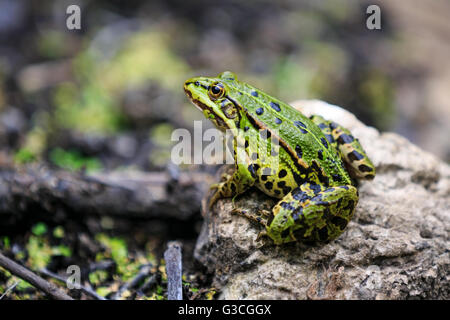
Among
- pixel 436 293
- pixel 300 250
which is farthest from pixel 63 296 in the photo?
pixel 436 293

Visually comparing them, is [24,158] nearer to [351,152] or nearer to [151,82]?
[151,82]

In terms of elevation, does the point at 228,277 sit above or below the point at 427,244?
below

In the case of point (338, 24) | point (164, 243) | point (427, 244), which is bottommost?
point (164, 243)

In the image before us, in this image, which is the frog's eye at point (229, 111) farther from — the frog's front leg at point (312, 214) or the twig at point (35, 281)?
the twig at point (35, 281)

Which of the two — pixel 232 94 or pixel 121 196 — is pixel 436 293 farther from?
pixel 121 196

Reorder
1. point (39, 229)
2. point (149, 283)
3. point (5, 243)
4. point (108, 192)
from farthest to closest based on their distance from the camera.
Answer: point (108, 192), point (39, 229), point (5, 243), point (149, 283)

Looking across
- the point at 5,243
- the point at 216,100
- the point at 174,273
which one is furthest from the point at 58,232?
the point at 216,100

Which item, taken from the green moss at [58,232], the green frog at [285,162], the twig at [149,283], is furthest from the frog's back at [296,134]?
the green moss at [58,232]
